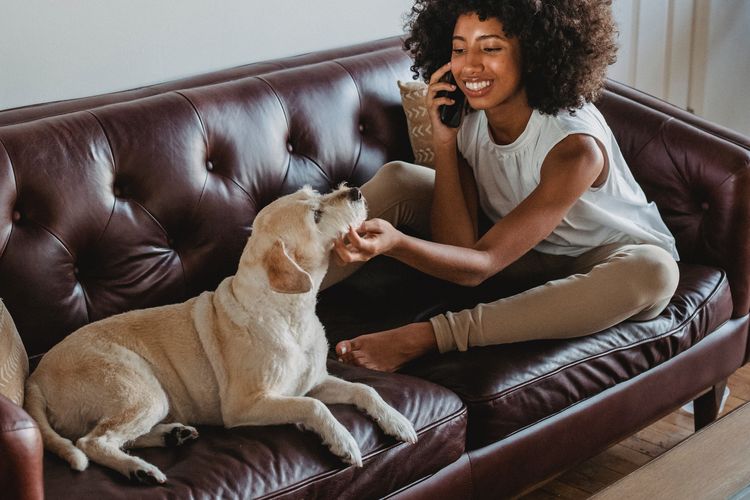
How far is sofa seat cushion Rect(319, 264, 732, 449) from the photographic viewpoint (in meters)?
2.13

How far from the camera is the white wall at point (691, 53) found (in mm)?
4059

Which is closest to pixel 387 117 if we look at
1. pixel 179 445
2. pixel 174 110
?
pixel 174 110

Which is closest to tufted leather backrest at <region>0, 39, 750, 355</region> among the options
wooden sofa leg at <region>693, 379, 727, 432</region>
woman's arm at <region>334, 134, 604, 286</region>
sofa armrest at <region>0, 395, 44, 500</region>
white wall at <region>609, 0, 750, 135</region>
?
wooden sofa leg at <region>693, 379, 727, 432</region>

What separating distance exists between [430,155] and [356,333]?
63 cm

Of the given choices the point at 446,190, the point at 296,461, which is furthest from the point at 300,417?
the point at 446,190

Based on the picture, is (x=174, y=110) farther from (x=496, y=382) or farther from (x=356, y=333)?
(x=496, y=382)

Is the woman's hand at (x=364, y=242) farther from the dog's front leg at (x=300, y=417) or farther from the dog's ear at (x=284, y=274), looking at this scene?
the dog's front leg at (x=300, y=417)

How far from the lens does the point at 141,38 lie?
272 centimetres

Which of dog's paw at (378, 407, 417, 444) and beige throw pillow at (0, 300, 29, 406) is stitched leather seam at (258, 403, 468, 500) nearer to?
dog's paw at (378, 407, 417, 444)

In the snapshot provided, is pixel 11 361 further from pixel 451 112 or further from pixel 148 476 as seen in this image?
pixel 451 112

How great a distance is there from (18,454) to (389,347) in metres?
0.96

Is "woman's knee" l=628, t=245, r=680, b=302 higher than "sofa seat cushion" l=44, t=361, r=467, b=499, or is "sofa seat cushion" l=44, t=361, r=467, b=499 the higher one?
"woman's knee" l=628, t=245, r=680, b=302

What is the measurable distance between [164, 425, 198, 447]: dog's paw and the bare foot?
19.3 inches

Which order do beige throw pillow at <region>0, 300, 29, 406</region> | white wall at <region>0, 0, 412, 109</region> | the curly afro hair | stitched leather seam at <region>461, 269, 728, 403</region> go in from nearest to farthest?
beige throw pillow at <region>0, 300, 29, 406</region> → stitched leather seam at <region>461, 269, 728, 403</region> → the curly afro hair → white wall at <region>0, 0, 412, 109</region>
